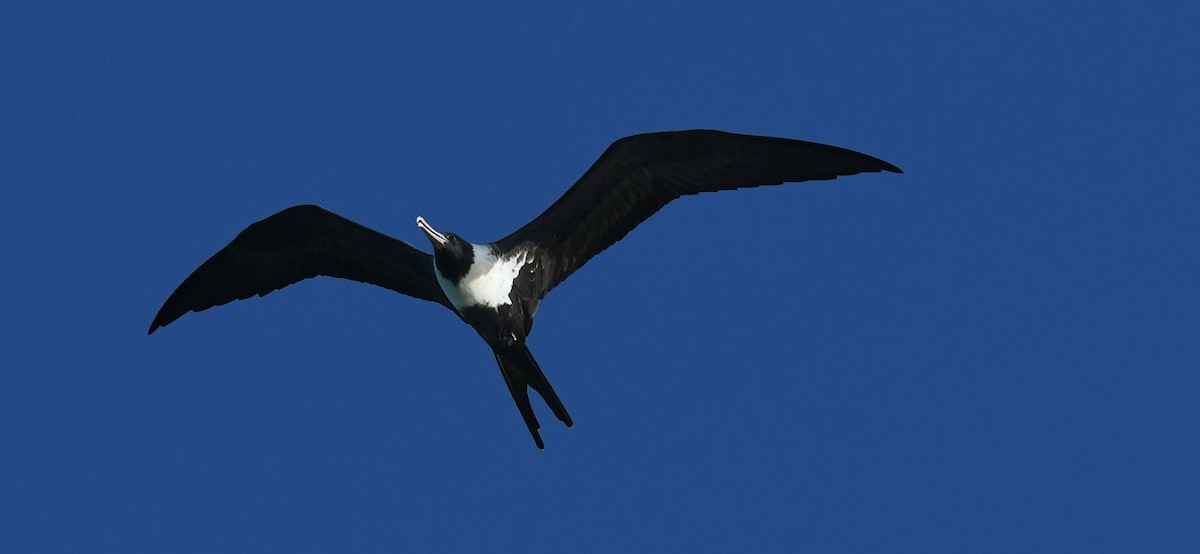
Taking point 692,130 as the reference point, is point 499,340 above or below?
below

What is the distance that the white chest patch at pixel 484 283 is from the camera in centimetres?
1016

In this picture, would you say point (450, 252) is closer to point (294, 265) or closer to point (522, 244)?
point (522, 244)

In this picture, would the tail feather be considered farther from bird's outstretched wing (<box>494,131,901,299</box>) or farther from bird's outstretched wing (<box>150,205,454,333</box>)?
bird's outstretched wing (<box>150,205,454,333</box>)

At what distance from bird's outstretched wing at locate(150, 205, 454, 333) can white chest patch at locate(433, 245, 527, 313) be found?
0.36 m

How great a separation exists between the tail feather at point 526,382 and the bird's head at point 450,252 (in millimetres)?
612

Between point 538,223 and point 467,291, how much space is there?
0.66 metres

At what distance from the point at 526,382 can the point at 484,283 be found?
0.75m

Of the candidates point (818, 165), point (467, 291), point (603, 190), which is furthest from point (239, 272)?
point (818, 165)

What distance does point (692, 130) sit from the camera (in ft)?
33.4

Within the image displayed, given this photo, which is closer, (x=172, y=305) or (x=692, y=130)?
(x=692, y=130)

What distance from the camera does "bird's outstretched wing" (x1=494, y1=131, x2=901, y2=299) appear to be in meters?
10.2

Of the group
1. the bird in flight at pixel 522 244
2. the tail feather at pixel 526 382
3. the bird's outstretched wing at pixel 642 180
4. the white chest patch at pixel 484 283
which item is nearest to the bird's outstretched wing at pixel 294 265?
the bird in flight at pixel 522 244

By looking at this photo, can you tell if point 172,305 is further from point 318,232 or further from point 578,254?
point 578,254

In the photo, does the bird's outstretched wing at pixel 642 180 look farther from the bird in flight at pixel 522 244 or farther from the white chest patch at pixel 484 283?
the white chest patch at pixel 484 283
